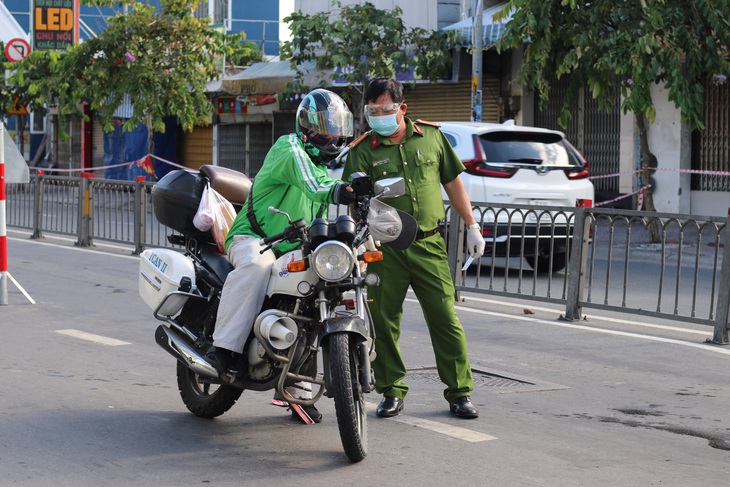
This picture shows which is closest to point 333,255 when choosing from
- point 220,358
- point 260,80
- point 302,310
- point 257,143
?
point 302,310

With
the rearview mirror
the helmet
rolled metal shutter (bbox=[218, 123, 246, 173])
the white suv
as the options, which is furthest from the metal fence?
rolled metal shutter (bbox=[218, 123, 246, 173])

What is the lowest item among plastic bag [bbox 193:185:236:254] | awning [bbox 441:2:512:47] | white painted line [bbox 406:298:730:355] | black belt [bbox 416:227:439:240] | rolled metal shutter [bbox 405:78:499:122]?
white painted line [bbox 406:298:730:355]

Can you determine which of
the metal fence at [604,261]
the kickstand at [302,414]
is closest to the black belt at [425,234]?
the kickstand at [302,414]

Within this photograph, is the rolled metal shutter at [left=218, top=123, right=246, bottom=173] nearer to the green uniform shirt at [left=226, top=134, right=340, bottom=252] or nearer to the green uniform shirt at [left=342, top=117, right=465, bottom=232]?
the green uniform shirt at [left=342, top=117, right=465, bottom=232]

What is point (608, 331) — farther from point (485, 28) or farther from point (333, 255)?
point (485, 28)

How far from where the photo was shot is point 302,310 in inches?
225

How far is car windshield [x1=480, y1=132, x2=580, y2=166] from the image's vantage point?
1416cm

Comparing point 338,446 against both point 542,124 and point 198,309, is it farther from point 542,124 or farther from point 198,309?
point 542,124

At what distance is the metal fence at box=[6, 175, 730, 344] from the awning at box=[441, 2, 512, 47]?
35.1 feet

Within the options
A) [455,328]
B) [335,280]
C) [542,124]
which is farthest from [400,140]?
[542,124]

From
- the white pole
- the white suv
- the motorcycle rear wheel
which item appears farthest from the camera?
the white suv

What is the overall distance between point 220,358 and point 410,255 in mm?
1292

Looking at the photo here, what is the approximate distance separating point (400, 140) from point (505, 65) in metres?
19.2

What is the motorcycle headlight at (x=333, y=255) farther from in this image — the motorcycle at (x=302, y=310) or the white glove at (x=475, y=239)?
the white glove at (x=475, y=239)
